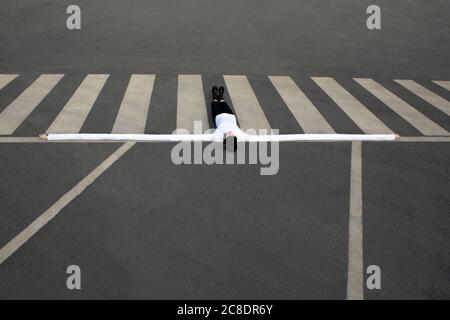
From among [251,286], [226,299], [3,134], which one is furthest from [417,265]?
[3,134]

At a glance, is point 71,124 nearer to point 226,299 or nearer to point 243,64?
point 226,299

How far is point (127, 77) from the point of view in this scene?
39.4 ft

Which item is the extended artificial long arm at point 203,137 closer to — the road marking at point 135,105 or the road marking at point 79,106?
the road marking at point 79,106

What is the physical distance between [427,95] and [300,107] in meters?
3.75

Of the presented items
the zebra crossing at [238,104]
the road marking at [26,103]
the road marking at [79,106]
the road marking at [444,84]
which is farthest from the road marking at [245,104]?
the road marking at [444,84]

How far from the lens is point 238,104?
33.6 feet

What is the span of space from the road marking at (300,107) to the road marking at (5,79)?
23.1 feet

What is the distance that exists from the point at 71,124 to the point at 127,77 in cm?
370

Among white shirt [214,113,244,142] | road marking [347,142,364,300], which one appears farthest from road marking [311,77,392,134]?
white shirt [214,113,244,142]

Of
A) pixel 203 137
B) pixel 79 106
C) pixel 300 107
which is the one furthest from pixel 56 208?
pixel 300 107

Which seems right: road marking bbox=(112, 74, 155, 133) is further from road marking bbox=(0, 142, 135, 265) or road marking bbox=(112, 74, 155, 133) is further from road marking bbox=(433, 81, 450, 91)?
road marking bbox=(433, 81, 450, 91)

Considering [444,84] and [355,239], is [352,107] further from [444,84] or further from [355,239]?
[355,239]

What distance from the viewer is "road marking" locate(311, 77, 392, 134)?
29.8 feet

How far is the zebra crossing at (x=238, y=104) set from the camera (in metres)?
8.91
